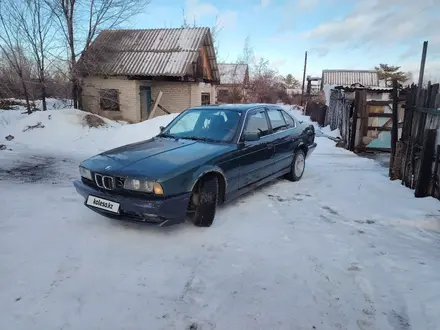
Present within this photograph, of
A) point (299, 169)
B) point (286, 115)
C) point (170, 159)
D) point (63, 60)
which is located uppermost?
point (63, 60)

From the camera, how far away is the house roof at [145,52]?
50.8ft

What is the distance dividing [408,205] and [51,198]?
5382mm

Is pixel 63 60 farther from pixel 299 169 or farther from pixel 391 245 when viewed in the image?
pixel 391 245

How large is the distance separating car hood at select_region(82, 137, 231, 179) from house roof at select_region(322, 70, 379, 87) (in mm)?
42876

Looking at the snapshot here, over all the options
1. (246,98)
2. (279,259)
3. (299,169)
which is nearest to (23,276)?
(279,259)

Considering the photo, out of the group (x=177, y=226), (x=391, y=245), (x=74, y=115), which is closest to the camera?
(x=391, y=245)

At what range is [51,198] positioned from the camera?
4.86 m

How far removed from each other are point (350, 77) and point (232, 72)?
17473 mm

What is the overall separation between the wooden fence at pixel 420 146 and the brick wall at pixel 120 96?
41.4 ft

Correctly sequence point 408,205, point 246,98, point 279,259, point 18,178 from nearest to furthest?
1. point 279,259
2. point 408,205
3. point 18,178
4. point 246,98

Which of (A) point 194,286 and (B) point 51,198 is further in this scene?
(B) point 51,198

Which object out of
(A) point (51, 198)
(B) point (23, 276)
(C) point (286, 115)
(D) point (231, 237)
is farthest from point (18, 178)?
(C) point (286, 115)

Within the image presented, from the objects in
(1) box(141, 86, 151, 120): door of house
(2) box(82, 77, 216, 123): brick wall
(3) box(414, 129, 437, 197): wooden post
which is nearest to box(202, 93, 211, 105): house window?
(2) box(82, 77, 216, 123): brick wall

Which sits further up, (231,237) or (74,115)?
(74,115)
